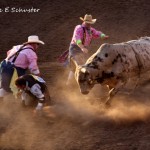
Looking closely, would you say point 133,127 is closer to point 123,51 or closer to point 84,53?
point 123,51

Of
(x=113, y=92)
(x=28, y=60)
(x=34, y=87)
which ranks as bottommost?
(x=113, y=92)

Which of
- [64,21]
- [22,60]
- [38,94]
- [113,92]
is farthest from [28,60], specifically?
[64,21]

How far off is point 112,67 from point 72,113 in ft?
3.97

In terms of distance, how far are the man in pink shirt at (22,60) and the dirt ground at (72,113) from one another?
2.44 ft

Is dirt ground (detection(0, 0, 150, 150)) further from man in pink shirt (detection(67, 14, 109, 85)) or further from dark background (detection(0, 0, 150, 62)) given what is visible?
man in pink shirt (detection(67, 14, 109, 85))

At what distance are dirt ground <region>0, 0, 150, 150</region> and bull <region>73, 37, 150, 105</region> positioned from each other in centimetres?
52

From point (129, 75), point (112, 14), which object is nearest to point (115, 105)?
point (129, 75)

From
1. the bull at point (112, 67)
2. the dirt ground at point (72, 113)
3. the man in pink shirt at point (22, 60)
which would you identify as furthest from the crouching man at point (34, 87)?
the bull at point (112, 67)

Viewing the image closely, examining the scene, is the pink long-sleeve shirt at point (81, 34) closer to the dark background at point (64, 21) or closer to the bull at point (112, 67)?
the bull at point (112, 67)

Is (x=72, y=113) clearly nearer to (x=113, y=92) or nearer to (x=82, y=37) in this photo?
(x=113, y=92)

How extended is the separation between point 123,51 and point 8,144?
3.01m

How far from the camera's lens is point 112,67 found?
9211 mm

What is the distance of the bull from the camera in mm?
9023

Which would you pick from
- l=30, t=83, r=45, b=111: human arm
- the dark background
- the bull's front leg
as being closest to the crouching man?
l=30, t=83, r=45, b=111: human arm
